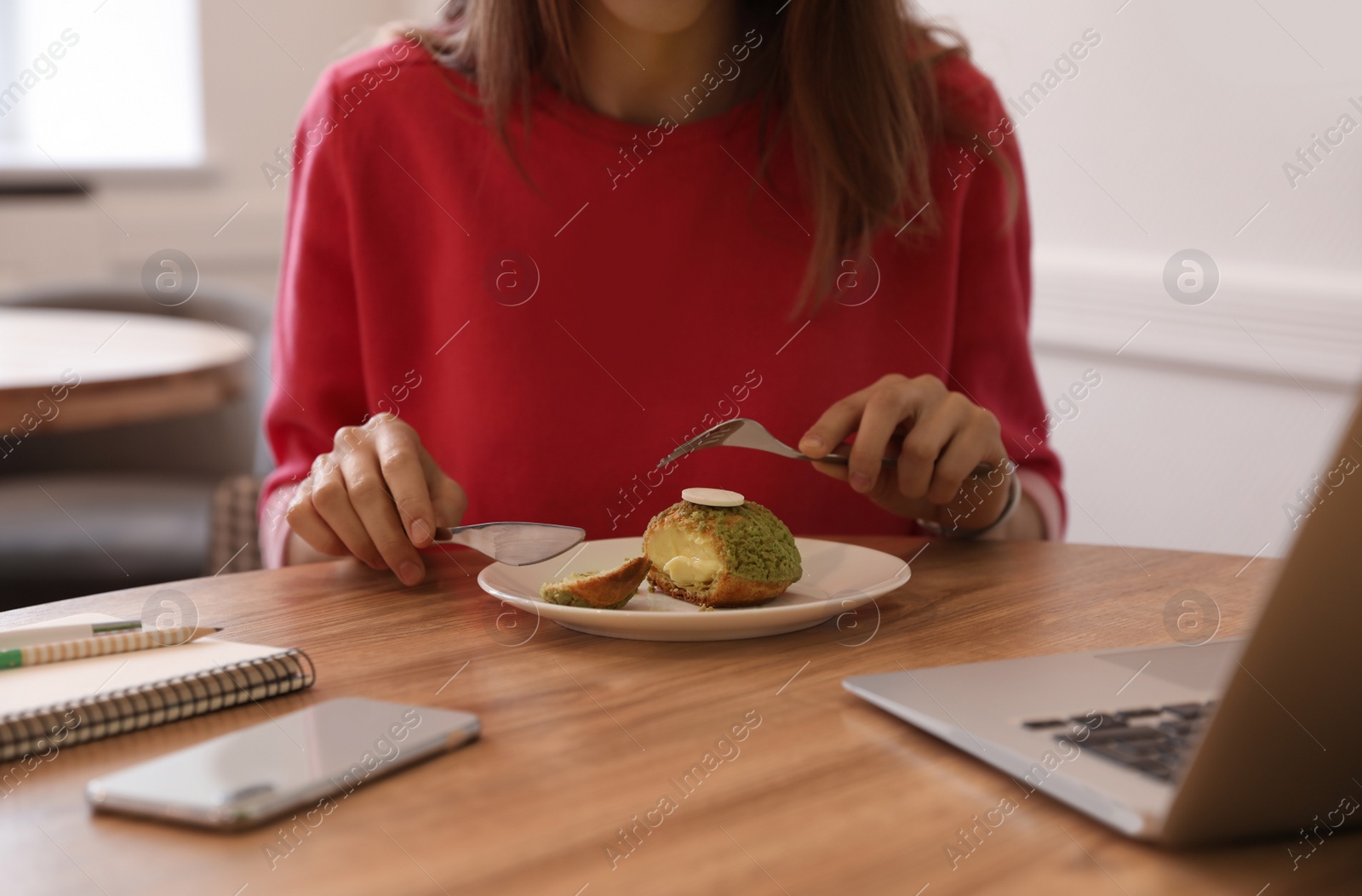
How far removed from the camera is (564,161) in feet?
3.78

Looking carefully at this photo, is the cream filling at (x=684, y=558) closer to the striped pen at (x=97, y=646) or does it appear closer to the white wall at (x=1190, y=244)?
the striped pen at (x=97, y=646)

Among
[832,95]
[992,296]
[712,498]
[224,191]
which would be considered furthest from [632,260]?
[224,191]

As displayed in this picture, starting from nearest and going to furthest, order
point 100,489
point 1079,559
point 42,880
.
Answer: point 42,880, point 1079,559, point 100,489

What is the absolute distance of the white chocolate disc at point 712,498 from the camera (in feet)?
2.36

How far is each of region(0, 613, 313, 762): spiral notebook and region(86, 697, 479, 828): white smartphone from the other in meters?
0.04

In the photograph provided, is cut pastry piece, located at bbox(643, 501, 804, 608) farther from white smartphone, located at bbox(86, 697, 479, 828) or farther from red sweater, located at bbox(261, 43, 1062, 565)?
red sweater, located at bbox(261, 43, 1062, 565)

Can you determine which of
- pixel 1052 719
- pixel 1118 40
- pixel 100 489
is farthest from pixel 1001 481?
pixel 100 489

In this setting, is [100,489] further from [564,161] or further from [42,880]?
[42,880]

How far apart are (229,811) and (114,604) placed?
34 centimetres

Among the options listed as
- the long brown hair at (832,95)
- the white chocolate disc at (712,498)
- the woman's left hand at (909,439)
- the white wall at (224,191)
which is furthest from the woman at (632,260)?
the white wall at (224,191)

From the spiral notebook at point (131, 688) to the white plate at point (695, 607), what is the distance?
5.6 inches

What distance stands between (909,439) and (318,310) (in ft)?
1.99

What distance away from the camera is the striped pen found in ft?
1.90

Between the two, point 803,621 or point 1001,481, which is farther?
point 1001,481
